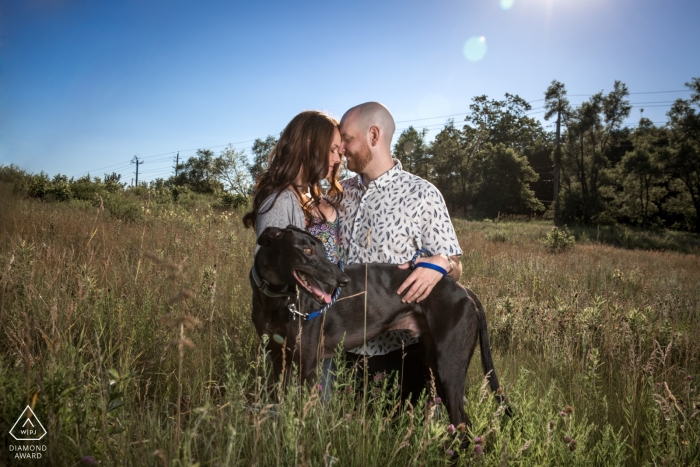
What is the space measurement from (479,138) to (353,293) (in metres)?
53.3

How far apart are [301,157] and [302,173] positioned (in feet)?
0.37

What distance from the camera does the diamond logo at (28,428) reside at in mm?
1623

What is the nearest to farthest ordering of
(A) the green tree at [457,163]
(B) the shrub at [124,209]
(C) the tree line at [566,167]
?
(B) the shrub at [124,209], (C) the tree line at [566,167], (A) the green tree at [457,163]

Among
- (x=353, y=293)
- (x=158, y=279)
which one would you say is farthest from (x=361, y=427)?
(x=158, y=279)

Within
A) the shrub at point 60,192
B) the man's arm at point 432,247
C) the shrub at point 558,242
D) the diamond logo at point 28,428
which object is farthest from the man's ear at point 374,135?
the shrub at point 60,192

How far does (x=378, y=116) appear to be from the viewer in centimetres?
312

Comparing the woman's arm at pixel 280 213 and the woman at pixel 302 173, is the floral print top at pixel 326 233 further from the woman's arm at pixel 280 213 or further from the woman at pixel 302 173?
the woman's arm at pixel 280 213

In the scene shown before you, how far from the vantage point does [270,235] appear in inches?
94.1

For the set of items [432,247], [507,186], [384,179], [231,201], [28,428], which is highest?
[507,186]

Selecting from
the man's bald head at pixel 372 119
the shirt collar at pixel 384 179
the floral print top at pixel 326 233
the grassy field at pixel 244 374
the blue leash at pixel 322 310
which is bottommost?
the grassy field at pixel 244 374

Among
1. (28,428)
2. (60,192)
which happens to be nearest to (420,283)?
(28,428)

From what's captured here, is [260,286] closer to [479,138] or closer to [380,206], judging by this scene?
[380,206]

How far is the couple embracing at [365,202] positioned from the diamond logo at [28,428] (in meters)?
1.46

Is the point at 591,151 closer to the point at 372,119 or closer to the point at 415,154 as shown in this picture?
the point at 415,154
